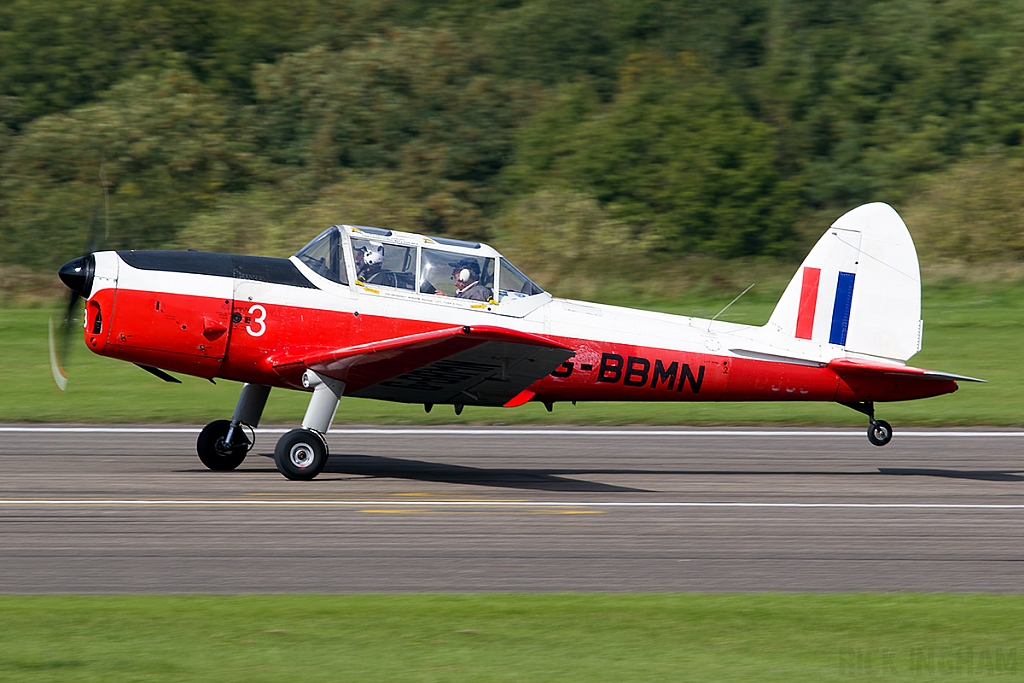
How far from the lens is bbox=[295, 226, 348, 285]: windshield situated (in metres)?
10.9

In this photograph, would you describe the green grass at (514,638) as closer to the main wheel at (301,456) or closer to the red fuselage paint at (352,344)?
the main wheel at (301,456)

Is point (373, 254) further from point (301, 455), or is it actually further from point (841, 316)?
point (841, 316)

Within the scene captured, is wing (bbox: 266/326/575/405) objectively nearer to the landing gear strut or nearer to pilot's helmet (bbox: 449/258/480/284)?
the landing gear strut

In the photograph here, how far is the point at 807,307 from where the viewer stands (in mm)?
11961

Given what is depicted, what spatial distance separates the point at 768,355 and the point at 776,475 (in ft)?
4.18

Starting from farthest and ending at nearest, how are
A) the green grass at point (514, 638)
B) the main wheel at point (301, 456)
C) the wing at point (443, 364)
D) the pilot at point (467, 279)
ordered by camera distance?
the pilot at point (467, 279) < the main wheel at point (301, 456) < the wing at point (443, 364) < the green grass at point (514, 638)

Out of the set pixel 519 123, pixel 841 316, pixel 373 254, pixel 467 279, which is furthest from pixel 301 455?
pixel 519 123

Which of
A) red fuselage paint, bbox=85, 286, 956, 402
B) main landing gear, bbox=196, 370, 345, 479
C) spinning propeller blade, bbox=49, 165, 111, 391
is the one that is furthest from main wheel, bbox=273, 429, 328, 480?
spinning propeller blade, bbox=49, 165, 111, 391

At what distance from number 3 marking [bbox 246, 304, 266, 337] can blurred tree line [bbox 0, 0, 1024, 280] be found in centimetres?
1823

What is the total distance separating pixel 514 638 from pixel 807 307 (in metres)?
6.95

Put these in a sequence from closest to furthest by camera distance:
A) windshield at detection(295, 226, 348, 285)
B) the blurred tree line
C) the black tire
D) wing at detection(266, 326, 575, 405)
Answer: wing at detection(266, 326, 575, 405), windshield at detection(295, 226, 348, 285), the black tire, the blurred tree line

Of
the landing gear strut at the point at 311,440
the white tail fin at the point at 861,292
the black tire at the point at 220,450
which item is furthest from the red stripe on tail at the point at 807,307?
the black tire at the point at 220,450

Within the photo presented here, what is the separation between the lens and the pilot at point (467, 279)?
1105cm

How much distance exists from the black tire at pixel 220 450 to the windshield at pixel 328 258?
186 cm
